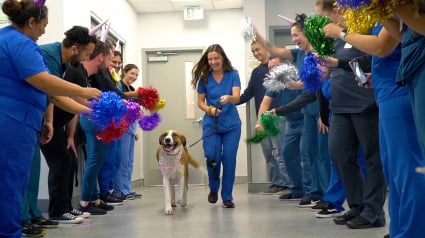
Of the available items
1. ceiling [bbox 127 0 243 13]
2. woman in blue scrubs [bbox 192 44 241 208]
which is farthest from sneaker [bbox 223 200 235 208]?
ceiling [bbox 127 0 243 13]

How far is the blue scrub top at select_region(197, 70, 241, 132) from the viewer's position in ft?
16.0

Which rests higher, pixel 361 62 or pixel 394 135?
pixel 361 62

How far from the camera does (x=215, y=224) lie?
12.0 feet

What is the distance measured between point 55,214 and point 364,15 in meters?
3.14

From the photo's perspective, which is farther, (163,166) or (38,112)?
(163,166)

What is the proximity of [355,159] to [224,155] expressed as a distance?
1779mm

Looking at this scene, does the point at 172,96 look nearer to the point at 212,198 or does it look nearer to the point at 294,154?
the point at 294,154

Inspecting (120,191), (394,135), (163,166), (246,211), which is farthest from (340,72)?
(120,191)

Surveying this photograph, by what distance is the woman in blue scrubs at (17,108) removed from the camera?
7.41ft

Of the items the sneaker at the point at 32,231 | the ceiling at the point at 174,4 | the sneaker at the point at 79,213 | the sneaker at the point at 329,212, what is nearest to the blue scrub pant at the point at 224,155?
the sneaker at the point at 329,212

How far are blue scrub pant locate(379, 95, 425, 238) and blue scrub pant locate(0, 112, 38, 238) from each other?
1.69 meters

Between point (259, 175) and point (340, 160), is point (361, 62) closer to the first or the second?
point (340, 160)

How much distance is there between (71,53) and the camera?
3602 mm

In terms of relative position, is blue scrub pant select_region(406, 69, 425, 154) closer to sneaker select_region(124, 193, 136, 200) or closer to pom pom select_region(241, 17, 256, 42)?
pom pom select_region(241, 17, 256, 42)
